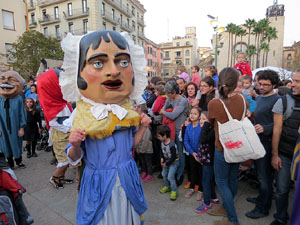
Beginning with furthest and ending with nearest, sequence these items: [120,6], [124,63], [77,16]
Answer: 1. [120,6]
2. [77,16]
3. [124,63]

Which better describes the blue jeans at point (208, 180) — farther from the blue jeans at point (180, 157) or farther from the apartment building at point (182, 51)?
the apartment building at point (182, 51)

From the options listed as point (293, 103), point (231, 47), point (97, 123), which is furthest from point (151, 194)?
point (231, 47)

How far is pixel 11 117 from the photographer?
13.4 feet

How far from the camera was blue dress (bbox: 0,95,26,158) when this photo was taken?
160 inches

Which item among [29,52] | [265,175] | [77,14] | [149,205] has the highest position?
[77,14]

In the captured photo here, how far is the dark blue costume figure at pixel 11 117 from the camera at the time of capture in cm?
392

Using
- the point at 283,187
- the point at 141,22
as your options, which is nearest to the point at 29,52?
the point at 283,187

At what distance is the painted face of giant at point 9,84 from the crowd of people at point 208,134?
0.02 m

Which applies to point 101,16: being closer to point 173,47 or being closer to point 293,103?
point 293,103

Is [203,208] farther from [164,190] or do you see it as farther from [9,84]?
[9,84]

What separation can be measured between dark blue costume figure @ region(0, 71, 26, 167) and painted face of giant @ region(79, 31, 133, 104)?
3.09 metres

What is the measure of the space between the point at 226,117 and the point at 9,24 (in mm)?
23292

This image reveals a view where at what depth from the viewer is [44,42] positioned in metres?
16.8

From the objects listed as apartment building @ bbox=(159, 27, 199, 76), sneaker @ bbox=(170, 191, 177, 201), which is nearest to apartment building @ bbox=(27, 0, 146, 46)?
sneaker @ bbox=(170, 191, 177, 201)
